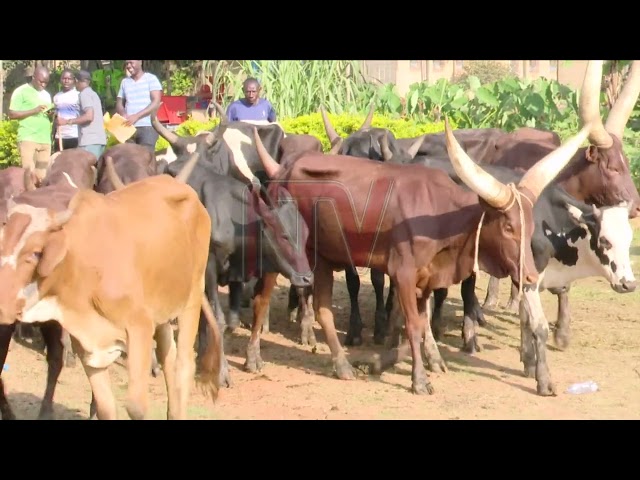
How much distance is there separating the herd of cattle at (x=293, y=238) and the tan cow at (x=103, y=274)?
0.01 meters

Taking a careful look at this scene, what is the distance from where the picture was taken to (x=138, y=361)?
570 cm

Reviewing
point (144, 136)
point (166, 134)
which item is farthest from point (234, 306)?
point (144, 136)

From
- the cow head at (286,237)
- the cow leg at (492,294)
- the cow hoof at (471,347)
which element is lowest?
the cow leg at (492,294)

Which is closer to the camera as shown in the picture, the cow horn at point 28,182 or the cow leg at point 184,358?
the cow leg at point 184,358

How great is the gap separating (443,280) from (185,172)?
207 centimetres

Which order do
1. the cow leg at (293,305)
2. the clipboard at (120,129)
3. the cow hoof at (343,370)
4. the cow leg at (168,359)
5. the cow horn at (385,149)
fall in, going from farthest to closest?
the clipboard at (120,129) → the cow leg at (293,305) → the cow horn at (385,149) → the cow hoof at (343,370) → the cow leg at (168,359)

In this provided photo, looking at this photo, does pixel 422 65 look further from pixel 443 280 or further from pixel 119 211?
pixel 119 211

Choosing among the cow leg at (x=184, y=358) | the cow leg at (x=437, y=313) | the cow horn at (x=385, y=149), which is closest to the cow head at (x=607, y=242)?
the cow leg at (x=437, y=313)

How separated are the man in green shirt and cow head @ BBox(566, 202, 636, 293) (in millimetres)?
6175

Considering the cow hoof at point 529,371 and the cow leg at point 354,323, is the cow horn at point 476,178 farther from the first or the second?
Answer: the cow leg at point 354,323

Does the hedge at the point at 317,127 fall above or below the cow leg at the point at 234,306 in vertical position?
above

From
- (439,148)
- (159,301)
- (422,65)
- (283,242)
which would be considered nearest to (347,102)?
(439,148)

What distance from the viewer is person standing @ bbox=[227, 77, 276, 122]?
11.6 metres

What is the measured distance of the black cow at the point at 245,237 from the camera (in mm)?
8094
